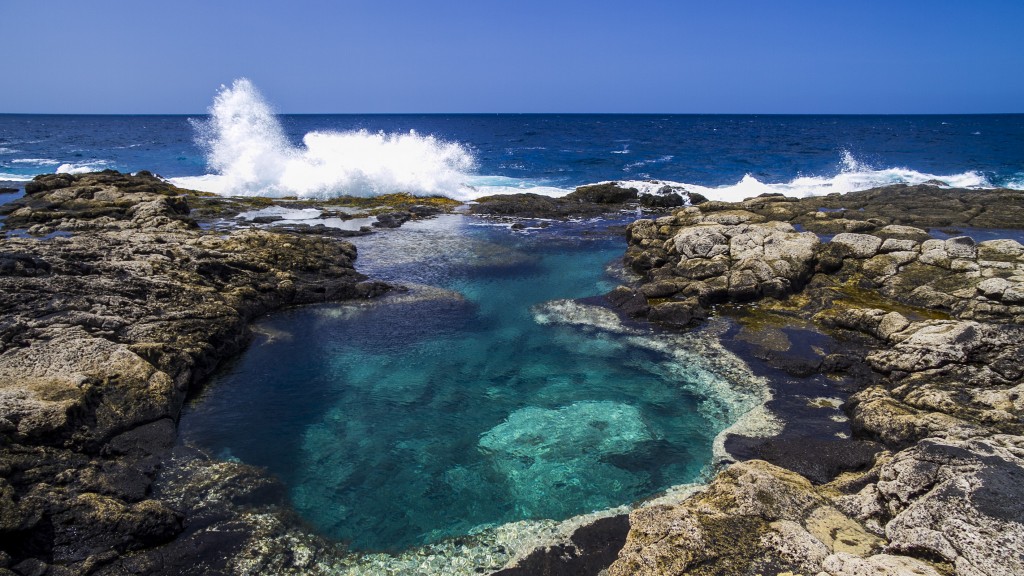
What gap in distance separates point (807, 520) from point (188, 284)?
1567cm

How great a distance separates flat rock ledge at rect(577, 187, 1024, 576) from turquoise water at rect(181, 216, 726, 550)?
201 cm

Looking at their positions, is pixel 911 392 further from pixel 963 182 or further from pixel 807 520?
pixel 963 182

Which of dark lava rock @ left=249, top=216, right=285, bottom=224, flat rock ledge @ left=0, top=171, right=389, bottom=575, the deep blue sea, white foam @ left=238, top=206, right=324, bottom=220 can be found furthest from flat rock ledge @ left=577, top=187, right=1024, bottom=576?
white foam @ left=238, top=206, right=324, bottom=220

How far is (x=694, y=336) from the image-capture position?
16.0m

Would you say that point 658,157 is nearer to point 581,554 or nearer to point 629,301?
point 629,301

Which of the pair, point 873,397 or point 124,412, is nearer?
point 124,412

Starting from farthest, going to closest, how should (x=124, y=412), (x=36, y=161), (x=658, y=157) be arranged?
(x=658, y=157)
(x=36, y=161)
(x=124, y=412)

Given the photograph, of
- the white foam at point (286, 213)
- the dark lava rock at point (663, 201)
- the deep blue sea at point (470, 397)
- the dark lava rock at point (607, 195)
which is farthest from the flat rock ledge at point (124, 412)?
the dark lava rock at point (663, 201)

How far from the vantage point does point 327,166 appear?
41.9 meters

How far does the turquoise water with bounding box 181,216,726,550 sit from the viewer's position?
9.34 meters

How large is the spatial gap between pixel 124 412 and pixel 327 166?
34424 millimetres

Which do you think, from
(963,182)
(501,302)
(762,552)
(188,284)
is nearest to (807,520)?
(762,552)

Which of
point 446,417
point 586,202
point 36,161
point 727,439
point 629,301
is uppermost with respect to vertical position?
point 36,161

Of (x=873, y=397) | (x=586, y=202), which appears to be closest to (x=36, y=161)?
(x=586, y=202)
